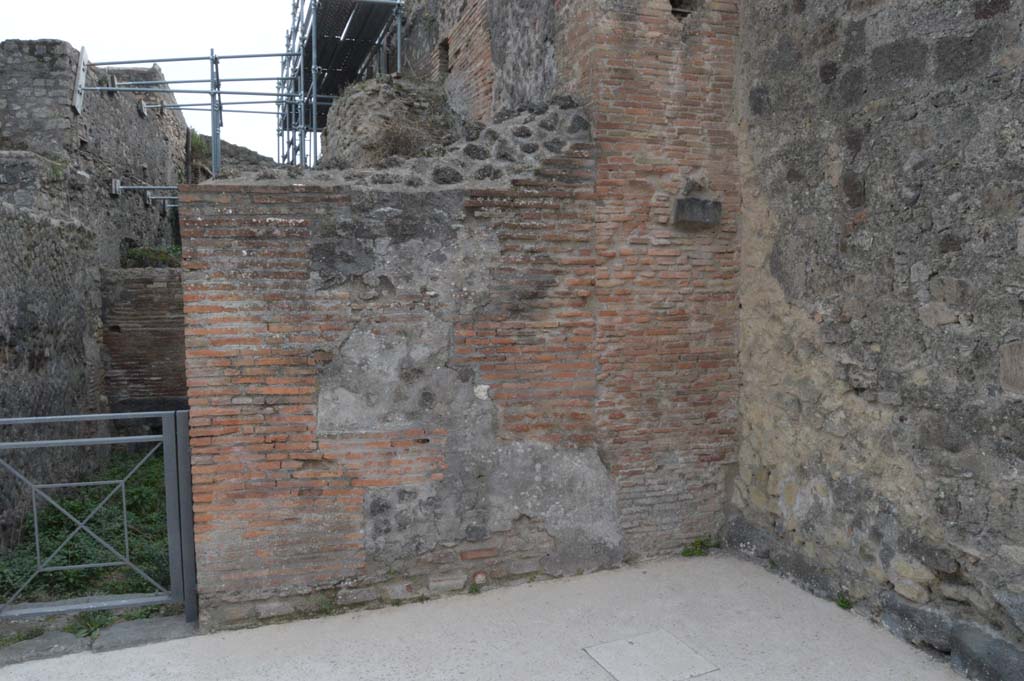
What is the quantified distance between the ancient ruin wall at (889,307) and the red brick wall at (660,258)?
0.17 m

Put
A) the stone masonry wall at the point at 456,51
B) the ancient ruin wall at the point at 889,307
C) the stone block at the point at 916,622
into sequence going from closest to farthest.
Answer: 1. the ancient ruin wall at the point at 889,307
2. the stone block at the point at 916,622
3. the stone masonry wall at the point at 456,51

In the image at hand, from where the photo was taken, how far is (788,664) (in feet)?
11.7

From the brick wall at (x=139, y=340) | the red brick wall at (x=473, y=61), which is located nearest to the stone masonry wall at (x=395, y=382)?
the red brick wall at (x=473, y=61)

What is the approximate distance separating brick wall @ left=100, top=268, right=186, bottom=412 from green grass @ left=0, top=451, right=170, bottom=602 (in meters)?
1.38

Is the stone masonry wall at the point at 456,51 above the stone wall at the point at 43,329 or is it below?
above

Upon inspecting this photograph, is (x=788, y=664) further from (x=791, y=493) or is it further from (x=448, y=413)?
(x=448, y=413)

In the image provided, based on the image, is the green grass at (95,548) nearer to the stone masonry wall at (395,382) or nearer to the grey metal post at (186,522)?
the grey metal post at (186,522)

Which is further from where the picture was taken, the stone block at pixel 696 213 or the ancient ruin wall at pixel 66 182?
the ancient ruin wall at pixel 66 182

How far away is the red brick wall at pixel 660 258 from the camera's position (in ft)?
14.7

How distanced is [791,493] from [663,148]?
2.15 meters

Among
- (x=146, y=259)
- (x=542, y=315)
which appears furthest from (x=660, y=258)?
(x=146, y=259)

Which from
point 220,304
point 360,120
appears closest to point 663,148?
point 220,304

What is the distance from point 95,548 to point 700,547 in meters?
4.32

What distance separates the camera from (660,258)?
461cm
